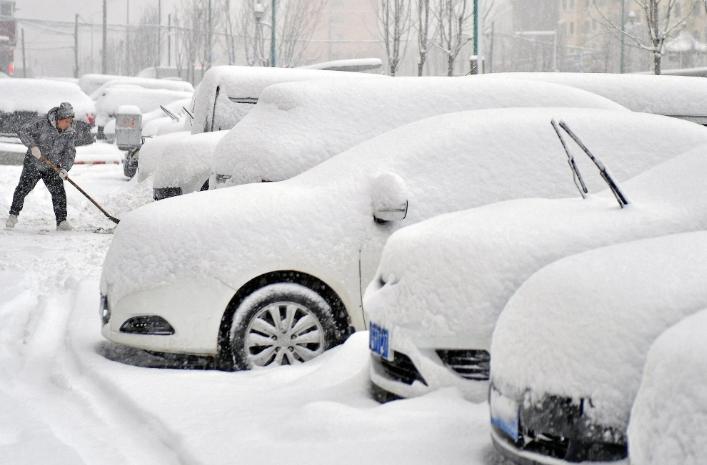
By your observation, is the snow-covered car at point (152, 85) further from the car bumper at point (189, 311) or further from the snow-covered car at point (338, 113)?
the car bumper at point (189, 311)

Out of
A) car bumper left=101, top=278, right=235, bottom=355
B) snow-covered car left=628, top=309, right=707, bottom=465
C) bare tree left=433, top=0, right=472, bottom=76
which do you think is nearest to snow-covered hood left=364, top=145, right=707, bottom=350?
car bumper left=101, top=278, right=235, bottom=355

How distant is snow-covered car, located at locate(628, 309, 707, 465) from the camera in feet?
9.27

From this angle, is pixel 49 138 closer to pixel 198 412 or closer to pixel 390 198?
pixel 390 198

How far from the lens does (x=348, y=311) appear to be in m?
6.17

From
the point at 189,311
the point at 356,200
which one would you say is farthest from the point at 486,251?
the point at 189,311

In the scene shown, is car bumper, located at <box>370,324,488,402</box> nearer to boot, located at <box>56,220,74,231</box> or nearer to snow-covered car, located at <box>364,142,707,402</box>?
snow-covered car, located at <box>364,142,707,402</box>

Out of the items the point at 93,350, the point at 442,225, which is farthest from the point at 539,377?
the point at 93,350

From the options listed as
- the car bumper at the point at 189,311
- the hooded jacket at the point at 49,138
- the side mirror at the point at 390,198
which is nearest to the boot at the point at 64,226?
the hooded jacket at the point at 49,138

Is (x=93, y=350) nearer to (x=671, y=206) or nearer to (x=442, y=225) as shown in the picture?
(x=442, y=225)

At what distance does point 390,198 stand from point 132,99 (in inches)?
1100

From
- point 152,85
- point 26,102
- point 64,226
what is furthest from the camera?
point 152,85

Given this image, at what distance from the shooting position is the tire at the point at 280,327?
601cm

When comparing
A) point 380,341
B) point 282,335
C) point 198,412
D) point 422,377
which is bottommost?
point 198,412

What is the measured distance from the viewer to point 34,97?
2672 cm
